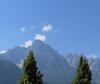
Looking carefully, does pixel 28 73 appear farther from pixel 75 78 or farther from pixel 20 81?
pixel 75 78

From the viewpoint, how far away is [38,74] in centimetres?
4206

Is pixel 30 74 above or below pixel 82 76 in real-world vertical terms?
below

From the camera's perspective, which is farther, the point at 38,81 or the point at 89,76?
the point at 89,76

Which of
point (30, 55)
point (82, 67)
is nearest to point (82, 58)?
point (82, 67)

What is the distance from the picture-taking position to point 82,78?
4594cm

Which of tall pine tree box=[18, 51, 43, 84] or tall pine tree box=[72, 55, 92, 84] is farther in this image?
tall pine tree box=[72, 55, 92, 84]

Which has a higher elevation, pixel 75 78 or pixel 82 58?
pixel 82 58

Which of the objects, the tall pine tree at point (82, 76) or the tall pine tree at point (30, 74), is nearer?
the tall pine tree at point (30, 74)

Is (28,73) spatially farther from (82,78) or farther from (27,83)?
(82,78)

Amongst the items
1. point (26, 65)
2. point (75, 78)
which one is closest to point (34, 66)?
point (26, 65)

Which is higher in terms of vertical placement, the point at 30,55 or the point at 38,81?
the point at 30,55

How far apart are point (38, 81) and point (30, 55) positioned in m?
3.33

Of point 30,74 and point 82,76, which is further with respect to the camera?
point 82,76

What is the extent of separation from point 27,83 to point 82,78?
792cm
